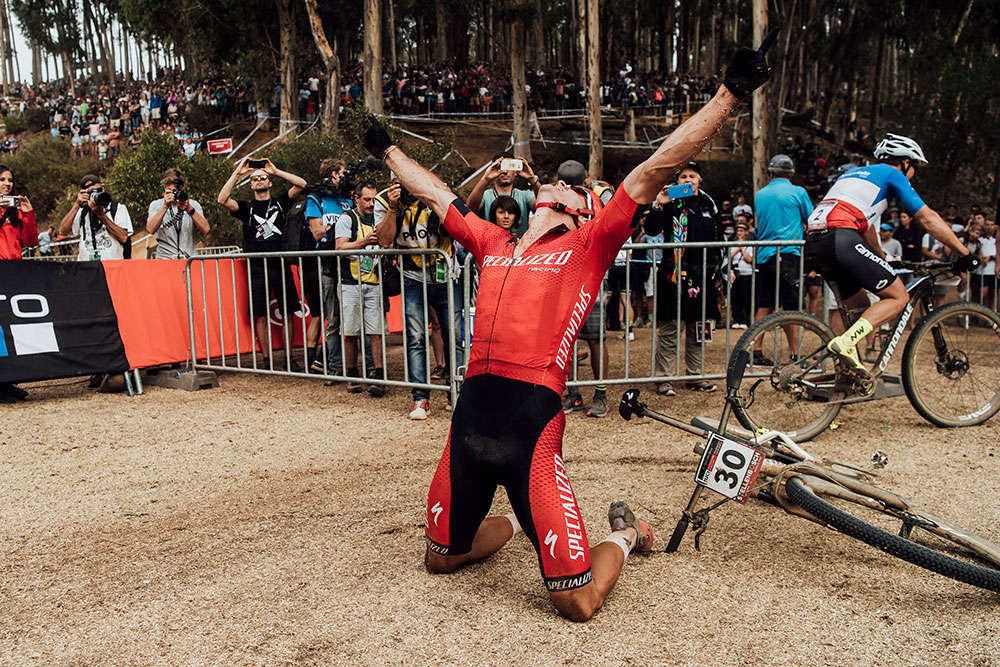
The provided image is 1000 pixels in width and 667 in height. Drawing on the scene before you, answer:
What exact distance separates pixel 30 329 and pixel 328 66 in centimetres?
1782

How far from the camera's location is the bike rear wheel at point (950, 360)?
232 inches

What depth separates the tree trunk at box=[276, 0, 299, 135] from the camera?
91.2 feet

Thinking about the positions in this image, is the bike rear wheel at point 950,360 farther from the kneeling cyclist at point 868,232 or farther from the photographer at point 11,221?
the photographer at point 11,221

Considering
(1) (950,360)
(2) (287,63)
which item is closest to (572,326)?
(1) (950,360)

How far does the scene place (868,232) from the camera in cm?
594

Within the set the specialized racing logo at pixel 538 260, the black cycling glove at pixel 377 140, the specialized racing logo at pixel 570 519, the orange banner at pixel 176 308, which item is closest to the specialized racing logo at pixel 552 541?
the specialized racing logo at pixel 570 519

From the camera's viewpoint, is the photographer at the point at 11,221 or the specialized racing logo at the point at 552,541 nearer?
the specialized racing logo at the point at 552,541

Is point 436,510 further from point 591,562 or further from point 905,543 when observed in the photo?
point 905,543

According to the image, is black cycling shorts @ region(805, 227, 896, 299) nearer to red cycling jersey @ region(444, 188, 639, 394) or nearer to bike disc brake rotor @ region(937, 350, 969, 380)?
bike disc brake rotor @ region(937, 350, 969, 380)

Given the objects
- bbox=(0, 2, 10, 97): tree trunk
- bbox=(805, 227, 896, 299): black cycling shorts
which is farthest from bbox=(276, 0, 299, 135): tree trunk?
bbox=(0, 2, 10, 97): tree trunk

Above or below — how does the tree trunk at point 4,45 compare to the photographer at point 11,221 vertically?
above

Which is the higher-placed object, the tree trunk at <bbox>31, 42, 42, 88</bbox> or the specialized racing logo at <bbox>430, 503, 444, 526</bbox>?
the tree trunk at <bbox>31, 42, 42, 88</bbox>

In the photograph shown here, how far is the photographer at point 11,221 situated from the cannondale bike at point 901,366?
7.30 metres

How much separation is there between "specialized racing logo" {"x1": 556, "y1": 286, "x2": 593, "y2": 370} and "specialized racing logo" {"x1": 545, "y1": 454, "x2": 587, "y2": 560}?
0.43 m
